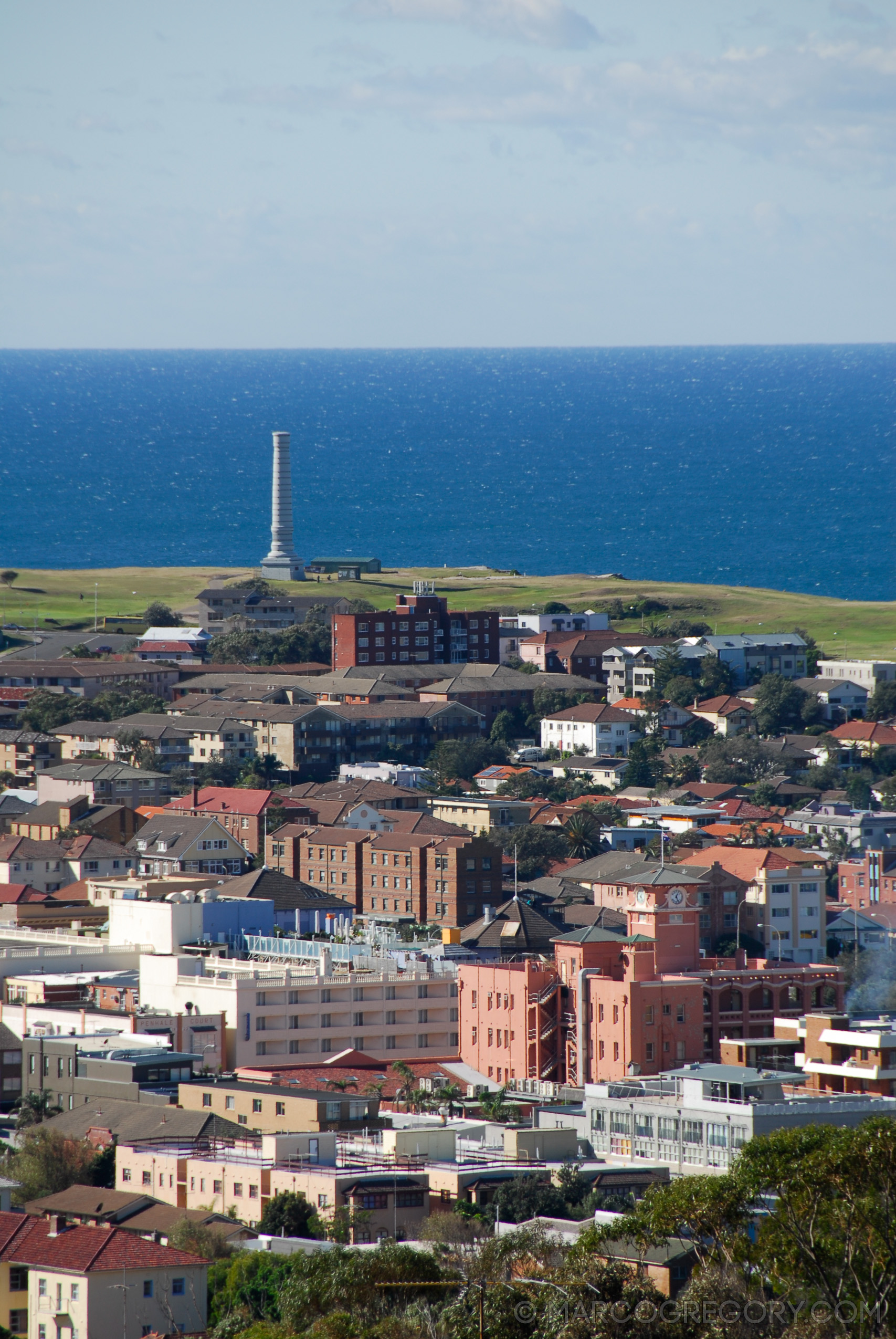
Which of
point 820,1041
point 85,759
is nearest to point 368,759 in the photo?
point 85,759

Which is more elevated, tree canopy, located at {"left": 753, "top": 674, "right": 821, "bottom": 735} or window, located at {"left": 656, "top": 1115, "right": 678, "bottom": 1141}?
tree canopy, located at {"left": 753, "top": 674, "right": 821, "bottom": 735}

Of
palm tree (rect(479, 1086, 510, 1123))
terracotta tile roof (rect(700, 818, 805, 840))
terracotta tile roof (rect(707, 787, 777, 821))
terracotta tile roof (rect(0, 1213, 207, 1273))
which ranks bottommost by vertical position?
palm tree (rect(479, 1086, 510, 1123))

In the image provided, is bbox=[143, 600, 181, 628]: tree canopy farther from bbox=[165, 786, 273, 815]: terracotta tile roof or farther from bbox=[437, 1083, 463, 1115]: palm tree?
bbox=[437, 1083, 463, 1115]: palm tree

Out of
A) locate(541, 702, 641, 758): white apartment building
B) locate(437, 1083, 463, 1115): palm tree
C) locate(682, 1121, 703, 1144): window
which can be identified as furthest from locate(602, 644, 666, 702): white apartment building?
locate(682, 1121, 703, 1144): window

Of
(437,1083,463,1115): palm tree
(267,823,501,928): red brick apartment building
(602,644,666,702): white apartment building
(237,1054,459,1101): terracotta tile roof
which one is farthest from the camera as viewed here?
(602,644,666,702): white apartment building

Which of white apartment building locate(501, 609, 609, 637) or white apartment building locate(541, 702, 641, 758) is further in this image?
white apartment building locate(501, 609, 609, 637)

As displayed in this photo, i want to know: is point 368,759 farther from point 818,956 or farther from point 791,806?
point 818,956

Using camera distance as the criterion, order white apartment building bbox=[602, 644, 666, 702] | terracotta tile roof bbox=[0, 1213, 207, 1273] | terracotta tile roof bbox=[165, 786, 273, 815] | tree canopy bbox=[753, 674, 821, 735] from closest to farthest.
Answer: terracotta tile roof bbox=[0, 1213, 207, 1273] → terracotta tile roof bbox=[165, 786, 273, 815] → tree canopy bbox=[753, 674, 821, 735] → white apartment building bbox=[602, 644, 666, 702]
